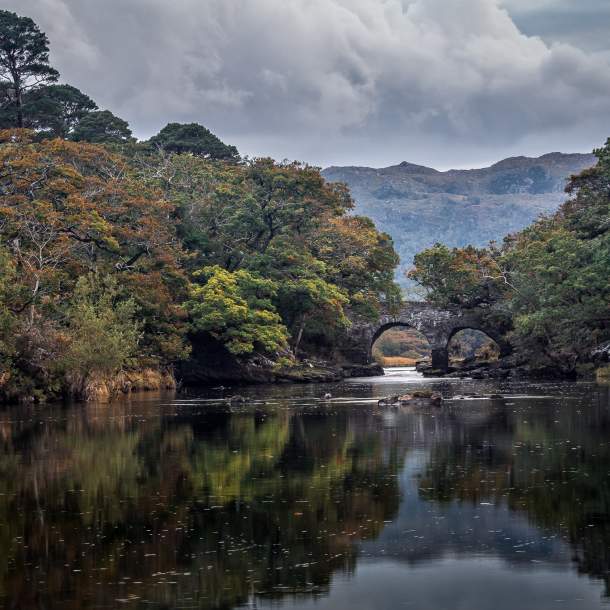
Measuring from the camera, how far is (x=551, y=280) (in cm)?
7162

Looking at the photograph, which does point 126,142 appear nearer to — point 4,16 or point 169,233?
point 4,16

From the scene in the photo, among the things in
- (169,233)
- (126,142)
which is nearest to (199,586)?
(169,233)

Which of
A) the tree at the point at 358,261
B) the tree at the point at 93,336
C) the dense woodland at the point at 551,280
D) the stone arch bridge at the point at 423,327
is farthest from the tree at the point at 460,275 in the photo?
the tree at the point at 93,336

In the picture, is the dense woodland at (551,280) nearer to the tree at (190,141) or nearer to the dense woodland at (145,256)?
the dense woodland at (145,256)

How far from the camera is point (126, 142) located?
359 feet

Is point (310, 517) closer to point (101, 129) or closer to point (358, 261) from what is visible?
point (358, 261)

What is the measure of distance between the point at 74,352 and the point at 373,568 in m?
39.5

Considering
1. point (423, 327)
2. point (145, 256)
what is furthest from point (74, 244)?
point (423, 327)

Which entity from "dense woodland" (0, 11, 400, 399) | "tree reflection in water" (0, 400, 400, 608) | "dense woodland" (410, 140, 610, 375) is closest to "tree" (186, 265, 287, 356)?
"dense woodland" (0, 11, 400, 399)

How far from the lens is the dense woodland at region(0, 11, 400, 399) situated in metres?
53.4

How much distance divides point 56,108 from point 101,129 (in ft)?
28.4

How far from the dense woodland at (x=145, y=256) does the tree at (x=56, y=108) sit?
257 mm

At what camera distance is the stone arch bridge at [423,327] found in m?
96.5

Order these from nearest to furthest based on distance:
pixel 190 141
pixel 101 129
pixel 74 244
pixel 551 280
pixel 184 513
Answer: pixel 184 513
pixel 74 244
pixel 551 280
pixel 101 129
pixel 190 141
